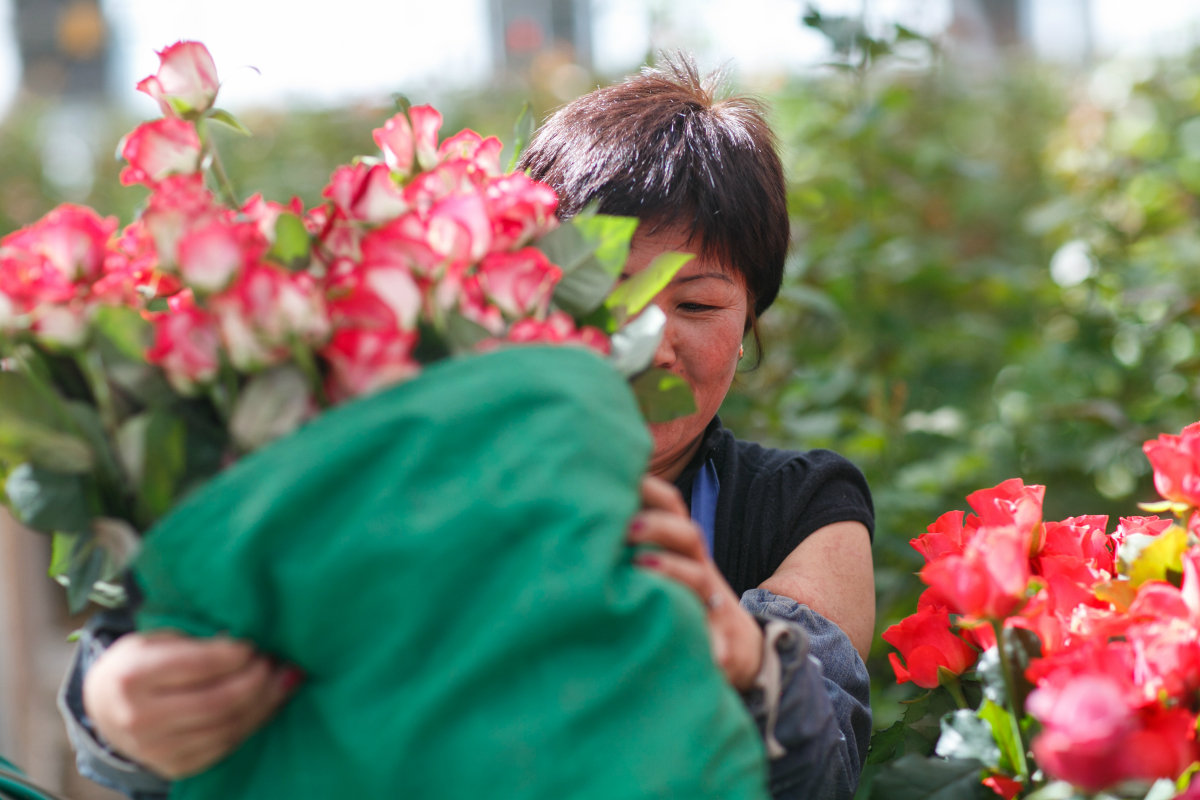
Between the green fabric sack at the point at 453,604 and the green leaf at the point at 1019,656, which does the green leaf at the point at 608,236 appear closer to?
the green fabric sack at the point at 453,604

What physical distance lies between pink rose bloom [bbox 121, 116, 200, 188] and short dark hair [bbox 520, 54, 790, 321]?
0.42 metres

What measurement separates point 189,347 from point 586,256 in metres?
0.24

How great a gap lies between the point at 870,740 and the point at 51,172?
369cm

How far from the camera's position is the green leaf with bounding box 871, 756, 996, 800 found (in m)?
0.63

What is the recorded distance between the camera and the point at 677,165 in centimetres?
96

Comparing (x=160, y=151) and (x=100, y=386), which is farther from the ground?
(x=160, y=151)

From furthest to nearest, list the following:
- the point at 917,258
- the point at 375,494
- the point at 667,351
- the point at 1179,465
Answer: the point at 917,258 < the point at 667,351 < the point at 1179,465 < the point at 375,494

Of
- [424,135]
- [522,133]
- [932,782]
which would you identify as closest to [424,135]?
[424,135]

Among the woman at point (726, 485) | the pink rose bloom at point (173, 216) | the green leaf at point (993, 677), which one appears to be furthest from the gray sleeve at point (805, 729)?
the pink rose bloom at point (173, 216)

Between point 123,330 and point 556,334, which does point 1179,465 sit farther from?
point 123,330

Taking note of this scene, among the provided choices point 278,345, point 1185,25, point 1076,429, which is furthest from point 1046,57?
point 278,345

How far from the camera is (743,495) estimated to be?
3.52 ft

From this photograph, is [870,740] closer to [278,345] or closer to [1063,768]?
[1063,768]

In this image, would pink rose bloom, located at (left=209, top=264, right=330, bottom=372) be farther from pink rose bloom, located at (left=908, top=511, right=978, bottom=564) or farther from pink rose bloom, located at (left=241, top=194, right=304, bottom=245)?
pink rose bloom, located at (left=908, top=511, right=978, bottom=564)
